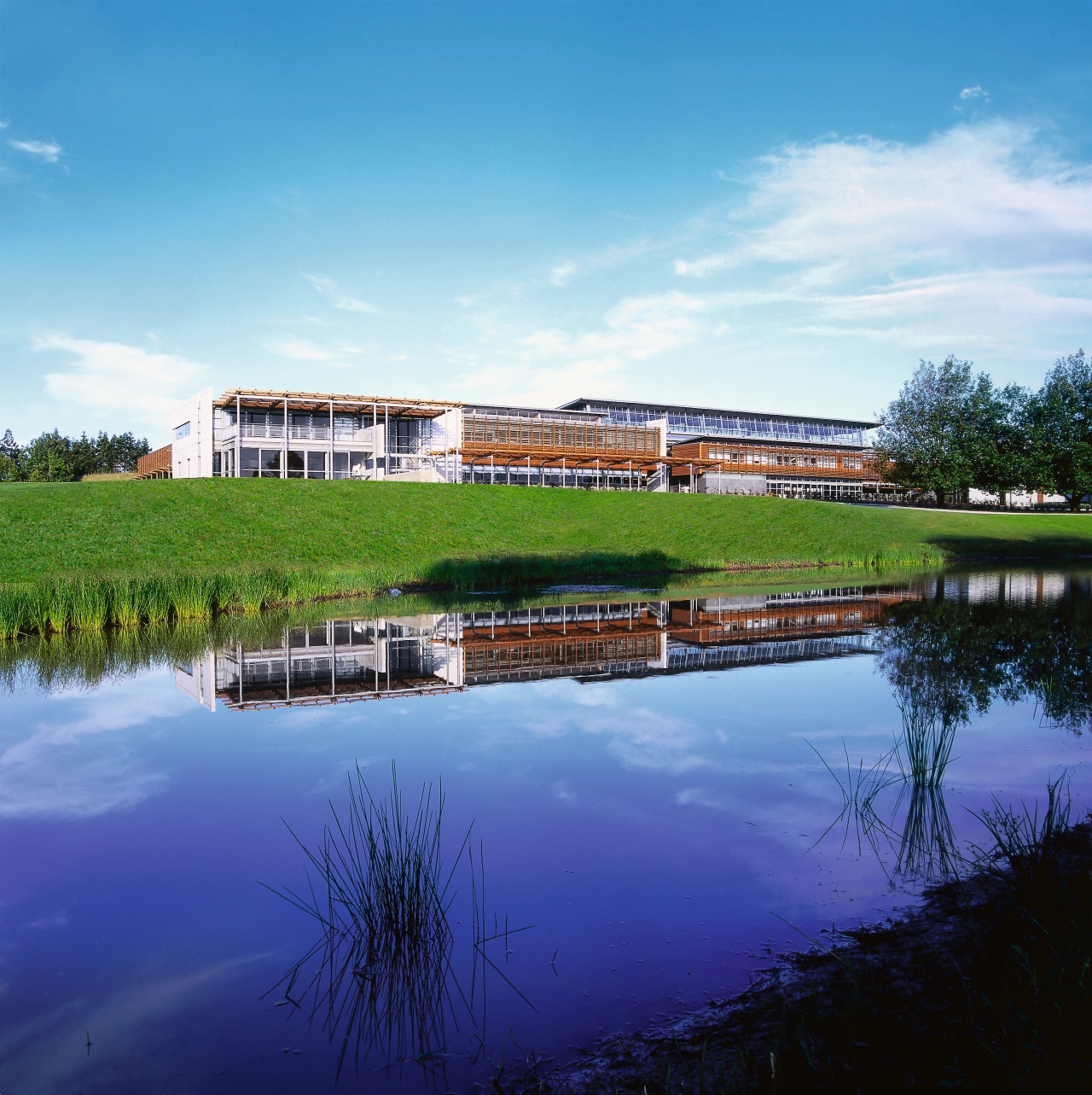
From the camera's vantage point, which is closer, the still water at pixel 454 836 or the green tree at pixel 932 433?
the still water at pixel 454 836

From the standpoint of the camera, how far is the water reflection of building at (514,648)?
405 inches

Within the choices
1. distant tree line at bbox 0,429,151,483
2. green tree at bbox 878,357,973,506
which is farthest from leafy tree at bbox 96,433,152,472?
green tree at bbox 878,357,973,506

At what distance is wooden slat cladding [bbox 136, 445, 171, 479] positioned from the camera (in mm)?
55181

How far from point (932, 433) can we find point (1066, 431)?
7374 mm

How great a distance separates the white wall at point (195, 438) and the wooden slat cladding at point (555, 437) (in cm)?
1290

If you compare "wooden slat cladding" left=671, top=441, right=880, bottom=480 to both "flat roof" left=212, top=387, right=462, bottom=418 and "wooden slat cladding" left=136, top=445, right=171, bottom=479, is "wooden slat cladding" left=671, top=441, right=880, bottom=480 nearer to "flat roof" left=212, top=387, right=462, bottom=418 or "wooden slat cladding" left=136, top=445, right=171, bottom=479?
"flat roof" left=212, top=387, right=462, bottom=418

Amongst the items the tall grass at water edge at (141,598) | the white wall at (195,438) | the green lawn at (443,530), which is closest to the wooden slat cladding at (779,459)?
the green lawn at (443,530)

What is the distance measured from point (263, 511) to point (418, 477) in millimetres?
18186

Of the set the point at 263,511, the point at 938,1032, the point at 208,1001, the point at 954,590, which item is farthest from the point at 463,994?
the point at 263,511

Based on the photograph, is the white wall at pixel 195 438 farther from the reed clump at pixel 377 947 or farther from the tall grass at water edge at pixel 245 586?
the reed clump at pixel 377 947

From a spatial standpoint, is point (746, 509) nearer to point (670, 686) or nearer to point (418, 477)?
point (418, 477)

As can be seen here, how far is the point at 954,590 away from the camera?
68.9ft

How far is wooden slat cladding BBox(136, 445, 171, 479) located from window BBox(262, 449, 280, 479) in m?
11.6

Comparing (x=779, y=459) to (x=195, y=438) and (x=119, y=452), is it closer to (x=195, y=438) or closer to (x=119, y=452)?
(x=195, y=438)
